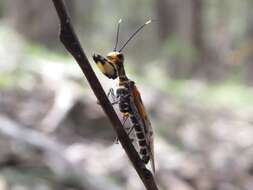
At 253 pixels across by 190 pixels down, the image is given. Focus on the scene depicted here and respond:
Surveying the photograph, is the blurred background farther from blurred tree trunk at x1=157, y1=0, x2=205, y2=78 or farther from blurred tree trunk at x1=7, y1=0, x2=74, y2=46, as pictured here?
blurred tree trunk at x1=157, y1=0, x2=205, y2=78

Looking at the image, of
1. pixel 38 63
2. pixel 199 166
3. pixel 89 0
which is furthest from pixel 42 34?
pixel 89 0

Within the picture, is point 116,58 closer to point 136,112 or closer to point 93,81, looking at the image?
point 136,112

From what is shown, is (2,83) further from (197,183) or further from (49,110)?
(197,183)

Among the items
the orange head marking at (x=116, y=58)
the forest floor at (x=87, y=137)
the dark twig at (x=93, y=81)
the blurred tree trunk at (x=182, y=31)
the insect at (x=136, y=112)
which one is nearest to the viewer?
the dark twig at (x=93, y=81)

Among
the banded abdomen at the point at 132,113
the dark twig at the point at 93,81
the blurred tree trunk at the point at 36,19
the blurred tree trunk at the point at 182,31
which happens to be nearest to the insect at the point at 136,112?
the banded abdomen at the point at 132,113

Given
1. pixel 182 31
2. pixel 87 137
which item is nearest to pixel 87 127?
pixel 87 137

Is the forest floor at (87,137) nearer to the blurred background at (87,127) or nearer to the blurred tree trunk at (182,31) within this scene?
the blurred background at (87,127)
